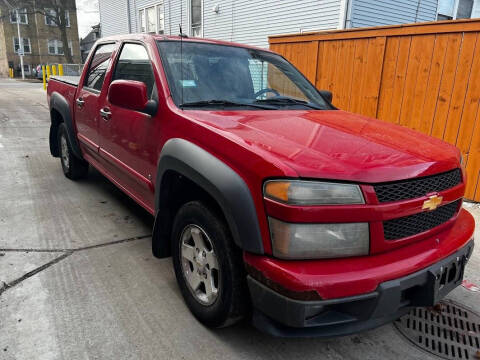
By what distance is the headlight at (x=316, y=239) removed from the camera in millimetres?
1708

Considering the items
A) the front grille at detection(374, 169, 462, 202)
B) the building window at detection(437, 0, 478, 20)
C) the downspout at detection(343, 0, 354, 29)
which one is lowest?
the front grille at detection(374, 169, 462, 202)

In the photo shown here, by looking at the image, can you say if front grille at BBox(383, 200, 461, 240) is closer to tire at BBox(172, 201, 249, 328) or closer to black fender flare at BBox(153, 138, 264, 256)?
black fender flare at BBox(153, 138, 264, 256)

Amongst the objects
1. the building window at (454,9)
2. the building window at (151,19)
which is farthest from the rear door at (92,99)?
the building window at (151,19)

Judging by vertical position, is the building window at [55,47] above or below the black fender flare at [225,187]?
above

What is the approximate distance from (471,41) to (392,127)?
2.84 metres

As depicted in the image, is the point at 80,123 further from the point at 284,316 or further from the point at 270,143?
the point at 284,316

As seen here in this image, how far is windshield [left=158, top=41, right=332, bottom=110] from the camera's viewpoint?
2727mm

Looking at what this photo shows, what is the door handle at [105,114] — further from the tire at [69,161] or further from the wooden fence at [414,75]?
the wooden fence at [414,75]

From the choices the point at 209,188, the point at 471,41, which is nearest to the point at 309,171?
the point at 209,188

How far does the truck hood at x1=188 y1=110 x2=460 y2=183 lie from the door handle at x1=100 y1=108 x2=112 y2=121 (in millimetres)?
1333

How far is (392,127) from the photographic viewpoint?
2.71 meters

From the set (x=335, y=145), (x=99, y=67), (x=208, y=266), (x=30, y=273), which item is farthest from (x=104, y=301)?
(x=99, y=67)

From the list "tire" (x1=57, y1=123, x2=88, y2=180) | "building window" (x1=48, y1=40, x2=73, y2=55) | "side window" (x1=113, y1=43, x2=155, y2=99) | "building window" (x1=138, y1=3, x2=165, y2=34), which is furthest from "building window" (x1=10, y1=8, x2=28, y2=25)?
"side window" (x1=113, y1=43, x2=155, y2=99)

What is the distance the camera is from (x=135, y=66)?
10.6 ft
